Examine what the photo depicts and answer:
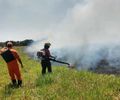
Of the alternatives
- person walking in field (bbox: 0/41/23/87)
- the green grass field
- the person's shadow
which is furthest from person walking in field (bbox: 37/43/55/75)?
the person's shadow

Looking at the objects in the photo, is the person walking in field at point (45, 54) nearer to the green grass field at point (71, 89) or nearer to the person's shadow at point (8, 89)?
the green grass field at point (71, 89)

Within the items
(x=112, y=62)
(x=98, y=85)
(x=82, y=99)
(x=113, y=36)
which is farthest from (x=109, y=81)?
(x=113, y=36)

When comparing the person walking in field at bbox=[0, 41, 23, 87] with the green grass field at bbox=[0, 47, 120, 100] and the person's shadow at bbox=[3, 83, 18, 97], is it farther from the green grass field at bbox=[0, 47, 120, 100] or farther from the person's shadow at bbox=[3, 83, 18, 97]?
the green grass field at bbox=[0, 47, 120, 100]

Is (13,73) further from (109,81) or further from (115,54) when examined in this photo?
(115,54)

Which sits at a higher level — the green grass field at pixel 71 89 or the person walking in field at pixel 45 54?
the person walking in field at pixel 45 54

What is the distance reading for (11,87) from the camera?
2248 centimetres

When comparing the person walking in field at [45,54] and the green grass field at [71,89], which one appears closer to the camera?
the green grass field at [71,89]

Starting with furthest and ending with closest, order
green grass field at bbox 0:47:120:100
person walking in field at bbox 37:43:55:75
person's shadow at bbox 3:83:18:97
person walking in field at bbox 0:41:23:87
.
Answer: person walking in field at bbox 37:43:55:75 < person walking in field at bbox 0:41:23:87 < person's shadow at bbox 3:83:18:97 < green grass field at bbox 0:47:120:100

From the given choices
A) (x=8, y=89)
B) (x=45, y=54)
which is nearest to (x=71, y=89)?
(x=8, y=89)

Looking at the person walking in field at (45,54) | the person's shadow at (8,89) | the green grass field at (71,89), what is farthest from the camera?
the person walking in field at (45,54)

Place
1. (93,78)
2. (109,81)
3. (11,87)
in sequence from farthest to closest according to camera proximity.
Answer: (11,87)
(93,78)
(109,81)

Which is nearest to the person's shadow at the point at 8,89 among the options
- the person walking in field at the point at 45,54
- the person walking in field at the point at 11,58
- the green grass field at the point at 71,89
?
the green grass field at the point at 71,89

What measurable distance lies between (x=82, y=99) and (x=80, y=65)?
24.7 metres

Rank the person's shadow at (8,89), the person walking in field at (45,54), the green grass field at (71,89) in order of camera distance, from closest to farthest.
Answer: the green grass field at (71,89) → the person's shadow at (8,89) → the person walking in field at (45,54)
